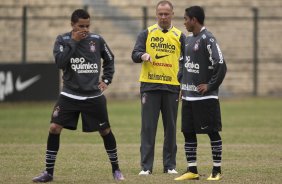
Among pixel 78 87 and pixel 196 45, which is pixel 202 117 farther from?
pixel 78 87

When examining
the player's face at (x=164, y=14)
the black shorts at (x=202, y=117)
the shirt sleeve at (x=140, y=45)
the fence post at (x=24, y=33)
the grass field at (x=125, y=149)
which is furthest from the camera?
the fence post at (x=24, y=33)

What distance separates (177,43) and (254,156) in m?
2.92

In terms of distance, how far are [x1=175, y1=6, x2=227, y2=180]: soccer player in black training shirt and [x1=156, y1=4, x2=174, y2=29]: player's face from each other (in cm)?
72

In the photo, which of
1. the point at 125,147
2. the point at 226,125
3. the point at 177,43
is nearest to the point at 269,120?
the point at 226,125

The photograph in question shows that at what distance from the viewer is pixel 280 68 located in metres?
31.8

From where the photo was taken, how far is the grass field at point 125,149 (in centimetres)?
1171

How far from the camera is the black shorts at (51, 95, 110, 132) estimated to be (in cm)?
1108

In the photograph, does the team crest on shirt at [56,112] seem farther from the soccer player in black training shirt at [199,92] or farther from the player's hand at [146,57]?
the soccer player in black training shirt at [199,92]

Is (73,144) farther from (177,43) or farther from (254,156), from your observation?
(177,43)

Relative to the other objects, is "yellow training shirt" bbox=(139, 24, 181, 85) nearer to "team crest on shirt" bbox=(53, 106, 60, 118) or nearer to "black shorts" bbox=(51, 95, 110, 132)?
"black shorts" bbox=(51, 95, 110, 132)

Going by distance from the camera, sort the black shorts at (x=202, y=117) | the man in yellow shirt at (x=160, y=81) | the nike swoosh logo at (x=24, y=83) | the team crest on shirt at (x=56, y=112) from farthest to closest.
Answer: the nike swoosh logo at (x=24, y=83)
the man in yellow shirt at (x=160, y=81)
the black shorts at (x=202, y=117)
the team crest on shirt at (x=56, y=112)

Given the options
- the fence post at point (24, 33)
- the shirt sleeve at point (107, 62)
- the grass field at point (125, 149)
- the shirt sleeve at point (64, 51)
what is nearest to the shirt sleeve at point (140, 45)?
the shirt sleeve at point (107, 62)

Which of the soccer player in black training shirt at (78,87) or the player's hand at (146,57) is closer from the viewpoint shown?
the soccer player in black training shirt at (78,87)

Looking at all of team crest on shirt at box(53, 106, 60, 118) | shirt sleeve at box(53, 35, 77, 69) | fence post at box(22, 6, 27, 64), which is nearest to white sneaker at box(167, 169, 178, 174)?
team crest on shirt at box(53, 106, 60, 118)
